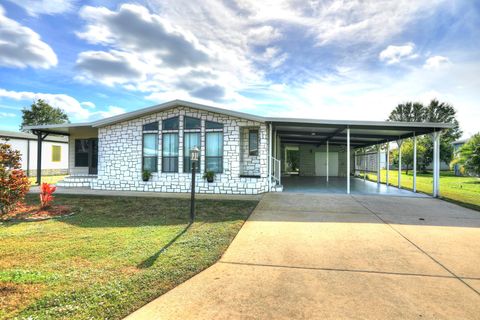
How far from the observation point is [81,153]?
14984 millimetres

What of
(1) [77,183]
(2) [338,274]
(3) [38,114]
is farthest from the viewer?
(3) [38,114]

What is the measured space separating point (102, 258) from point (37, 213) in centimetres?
443

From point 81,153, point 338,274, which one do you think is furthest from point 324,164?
point 338,274

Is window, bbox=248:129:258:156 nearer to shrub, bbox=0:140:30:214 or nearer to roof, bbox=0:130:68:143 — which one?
shrub, bbox=0:140:30:214

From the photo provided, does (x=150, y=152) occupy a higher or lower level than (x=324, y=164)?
higher

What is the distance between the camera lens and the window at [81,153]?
14863 millimetres

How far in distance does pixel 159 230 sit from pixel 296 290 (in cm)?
317

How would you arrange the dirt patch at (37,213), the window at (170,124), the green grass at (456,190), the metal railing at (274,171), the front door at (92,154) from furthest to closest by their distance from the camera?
the front door at (92,154) < the metal railing at (274,171) < the window at (170,124) < the green grass at (456,190) < the dirt patch at (37,213)

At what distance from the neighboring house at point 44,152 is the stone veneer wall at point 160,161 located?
9906mm

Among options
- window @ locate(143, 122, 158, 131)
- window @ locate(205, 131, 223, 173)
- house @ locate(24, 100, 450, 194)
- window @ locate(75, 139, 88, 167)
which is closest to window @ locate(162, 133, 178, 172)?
house @ locate(24, 100, 450, 194)

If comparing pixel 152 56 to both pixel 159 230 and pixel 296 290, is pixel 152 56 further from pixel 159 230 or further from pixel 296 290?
pixel 296 290

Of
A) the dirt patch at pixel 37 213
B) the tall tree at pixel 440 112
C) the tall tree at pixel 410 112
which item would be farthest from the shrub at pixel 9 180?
the tall tree at pixel 440 112

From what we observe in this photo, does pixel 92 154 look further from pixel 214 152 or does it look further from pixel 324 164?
pixel 324 164

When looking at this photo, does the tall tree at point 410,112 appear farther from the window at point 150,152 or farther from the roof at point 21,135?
the roof at point 21,135
